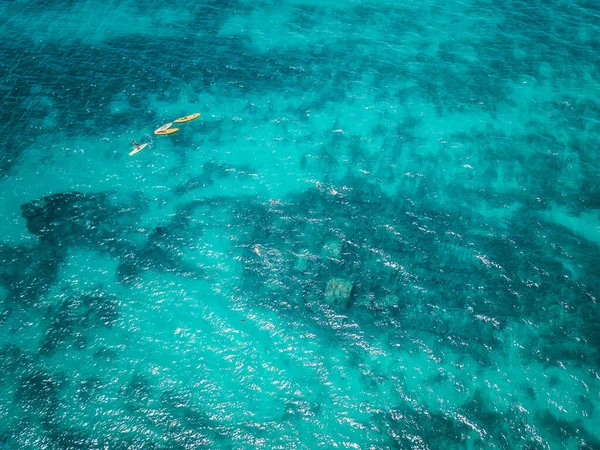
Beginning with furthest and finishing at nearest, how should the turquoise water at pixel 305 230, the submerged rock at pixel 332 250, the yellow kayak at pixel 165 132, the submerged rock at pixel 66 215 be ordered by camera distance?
the yellow kayak at pixel 165 132, the submerged rock at pixel 66 215, the submerged rock at pixel 332 250, the turquoise water at pixel 305 230

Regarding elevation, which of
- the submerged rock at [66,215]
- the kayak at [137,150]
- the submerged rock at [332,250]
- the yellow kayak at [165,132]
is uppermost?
the yellow kayak at [165,132]

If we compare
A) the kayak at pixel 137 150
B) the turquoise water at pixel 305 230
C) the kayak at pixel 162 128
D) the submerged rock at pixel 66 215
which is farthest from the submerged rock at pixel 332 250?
the kayak at pixel 137 150

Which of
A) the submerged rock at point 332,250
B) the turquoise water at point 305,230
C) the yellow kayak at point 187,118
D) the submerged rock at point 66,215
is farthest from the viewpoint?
the yellow kayak at point 187,118

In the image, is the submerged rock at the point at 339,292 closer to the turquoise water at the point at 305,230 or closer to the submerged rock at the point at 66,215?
Answer: the turquoise water at the point at 305,230

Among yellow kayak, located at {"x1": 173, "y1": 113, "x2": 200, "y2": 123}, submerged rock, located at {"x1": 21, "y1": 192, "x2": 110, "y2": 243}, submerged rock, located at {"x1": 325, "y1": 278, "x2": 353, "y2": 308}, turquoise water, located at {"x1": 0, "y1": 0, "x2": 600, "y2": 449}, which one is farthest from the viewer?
yellow kayak, located at {"x1": 173, "y1": 113, "x2": 200, "y2": 123}

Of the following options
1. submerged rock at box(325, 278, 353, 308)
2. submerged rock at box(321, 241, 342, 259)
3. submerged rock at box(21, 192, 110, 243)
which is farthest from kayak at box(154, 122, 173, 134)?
submerged rock at box(325, 278, 353, 308)

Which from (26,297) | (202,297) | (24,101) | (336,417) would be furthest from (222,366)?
(24,101)

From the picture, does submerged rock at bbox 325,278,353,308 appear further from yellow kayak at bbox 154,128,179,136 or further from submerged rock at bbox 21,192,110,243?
yellow kayak at bbox 154,128,179,136

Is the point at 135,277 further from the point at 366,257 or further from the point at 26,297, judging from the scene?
the point at 366,257
